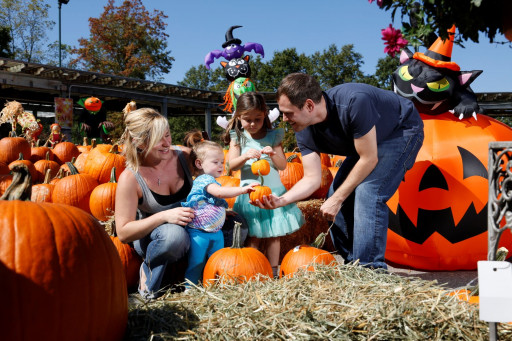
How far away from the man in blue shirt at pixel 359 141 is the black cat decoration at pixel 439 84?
3.31 feet

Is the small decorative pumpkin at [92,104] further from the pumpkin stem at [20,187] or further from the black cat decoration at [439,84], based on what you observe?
the pumpkin stem at [20,187]

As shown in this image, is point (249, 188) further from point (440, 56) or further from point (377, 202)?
point (440, 56)

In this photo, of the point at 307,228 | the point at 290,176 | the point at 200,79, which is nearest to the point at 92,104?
the point at 290,176

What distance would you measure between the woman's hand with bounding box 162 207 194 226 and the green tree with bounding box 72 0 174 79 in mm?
34346

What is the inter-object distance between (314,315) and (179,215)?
121 centimetres

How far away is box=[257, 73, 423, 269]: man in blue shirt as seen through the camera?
2.88 meters

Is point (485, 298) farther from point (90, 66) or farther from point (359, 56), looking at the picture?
point (359, 56)

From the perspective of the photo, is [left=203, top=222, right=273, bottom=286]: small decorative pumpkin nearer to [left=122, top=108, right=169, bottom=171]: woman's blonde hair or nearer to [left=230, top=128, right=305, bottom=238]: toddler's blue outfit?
[left=230, top=128, right=305, bottom=238]: toddler's blue outfit

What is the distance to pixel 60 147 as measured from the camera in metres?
7.73

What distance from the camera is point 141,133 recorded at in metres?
3.03

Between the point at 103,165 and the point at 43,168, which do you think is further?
the point at 43,168

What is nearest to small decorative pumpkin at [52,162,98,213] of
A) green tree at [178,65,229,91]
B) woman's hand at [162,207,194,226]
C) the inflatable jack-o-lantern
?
woman's hand at [162,207,194,226]

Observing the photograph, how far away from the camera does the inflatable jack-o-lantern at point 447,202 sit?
12.7ft

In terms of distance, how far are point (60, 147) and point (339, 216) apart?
19.4ft
